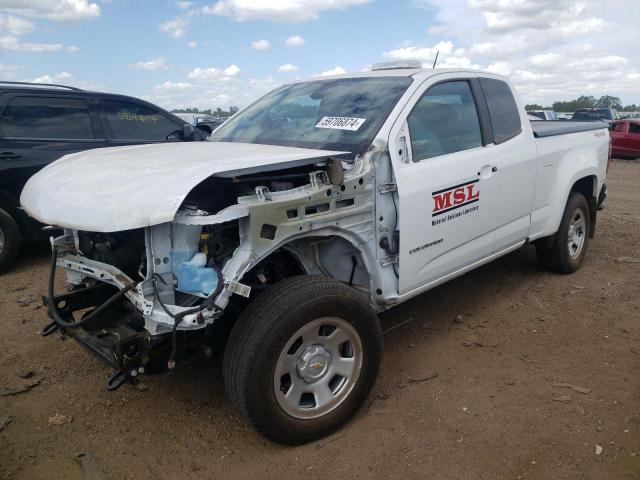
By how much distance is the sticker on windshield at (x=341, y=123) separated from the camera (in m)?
3.22

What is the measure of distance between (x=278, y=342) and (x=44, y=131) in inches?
182

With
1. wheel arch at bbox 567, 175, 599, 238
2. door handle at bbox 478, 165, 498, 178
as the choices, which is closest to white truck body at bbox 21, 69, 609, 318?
door handle at bbox 478, 165, 498, 178

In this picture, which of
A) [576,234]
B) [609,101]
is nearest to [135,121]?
[576,234]

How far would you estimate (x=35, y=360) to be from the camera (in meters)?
3.54

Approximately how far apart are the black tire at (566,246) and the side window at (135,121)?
429 cm

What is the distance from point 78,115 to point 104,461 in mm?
4575

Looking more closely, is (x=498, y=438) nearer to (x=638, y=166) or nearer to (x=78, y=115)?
(x=78, y=115)

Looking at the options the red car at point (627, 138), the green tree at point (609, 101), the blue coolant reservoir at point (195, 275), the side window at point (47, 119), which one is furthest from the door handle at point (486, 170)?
the green tree at point (609, 101)

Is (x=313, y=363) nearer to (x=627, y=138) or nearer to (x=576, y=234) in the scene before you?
(x=576, y=234)

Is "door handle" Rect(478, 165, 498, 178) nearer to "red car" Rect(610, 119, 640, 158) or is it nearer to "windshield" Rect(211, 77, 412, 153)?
"windshield" Rect(211, 77, 412, 153)

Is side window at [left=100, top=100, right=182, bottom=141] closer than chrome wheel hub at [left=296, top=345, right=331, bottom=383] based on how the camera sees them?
No

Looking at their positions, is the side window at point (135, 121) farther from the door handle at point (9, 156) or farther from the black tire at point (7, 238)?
the black tire at point (7, 238)

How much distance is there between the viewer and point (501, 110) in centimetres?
402

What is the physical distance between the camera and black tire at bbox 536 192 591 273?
482 centimetres
